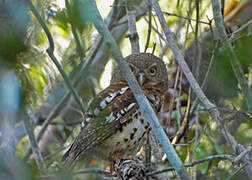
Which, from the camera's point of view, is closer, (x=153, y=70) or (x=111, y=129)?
(x=111, y=129)

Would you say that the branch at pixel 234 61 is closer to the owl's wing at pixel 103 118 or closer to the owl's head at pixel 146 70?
the owl's wing at pixel 103 118

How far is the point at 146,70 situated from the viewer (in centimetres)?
387

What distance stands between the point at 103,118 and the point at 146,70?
1082 mm

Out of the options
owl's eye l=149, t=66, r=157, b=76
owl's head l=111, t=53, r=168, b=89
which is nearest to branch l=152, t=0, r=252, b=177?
owl's head l=111, t=53, r=168, b=89

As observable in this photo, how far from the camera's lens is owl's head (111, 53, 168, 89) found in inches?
147

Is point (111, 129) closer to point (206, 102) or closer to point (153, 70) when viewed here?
point (206, 102)

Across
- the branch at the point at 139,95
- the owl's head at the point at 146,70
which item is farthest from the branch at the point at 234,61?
the owl's head at the point at 146,70

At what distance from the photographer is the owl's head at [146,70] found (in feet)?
12.3

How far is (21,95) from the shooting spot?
1.48 m

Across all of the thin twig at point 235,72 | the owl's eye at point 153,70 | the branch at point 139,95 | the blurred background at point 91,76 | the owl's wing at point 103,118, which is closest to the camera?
the blurred background at point 91,76

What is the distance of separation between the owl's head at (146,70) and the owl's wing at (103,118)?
39 centimetres

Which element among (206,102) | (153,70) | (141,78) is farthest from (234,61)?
(153,70)

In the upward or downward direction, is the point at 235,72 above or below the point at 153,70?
below

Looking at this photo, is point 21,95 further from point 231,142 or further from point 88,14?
point 231,142
